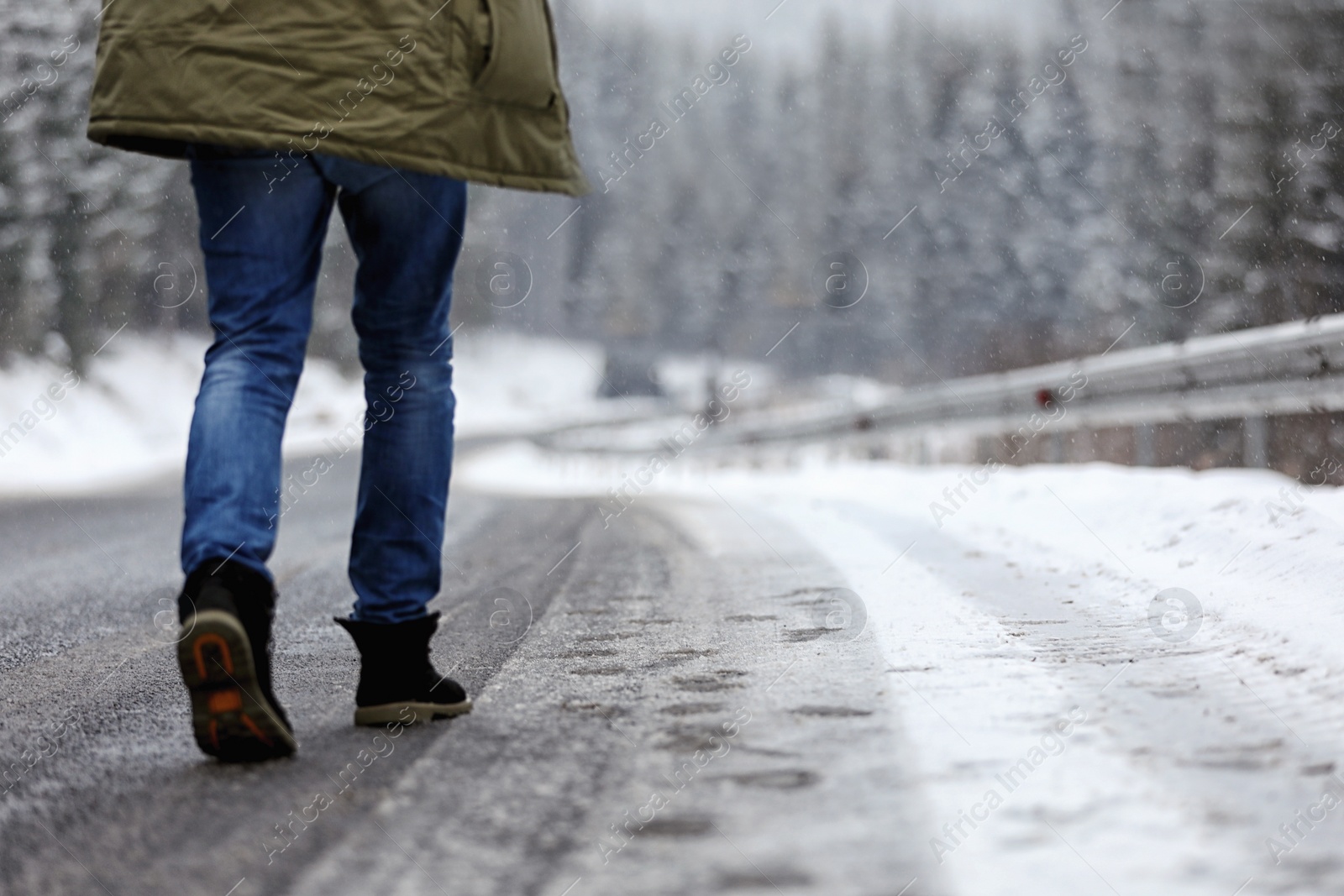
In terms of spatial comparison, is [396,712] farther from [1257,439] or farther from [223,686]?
[1257,439]

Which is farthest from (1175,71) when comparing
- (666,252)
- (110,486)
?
(666,252)

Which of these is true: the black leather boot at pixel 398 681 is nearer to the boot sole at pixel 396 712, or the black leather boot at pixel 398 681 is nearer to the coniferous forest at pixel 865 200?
the boot sole at pixel 396 712

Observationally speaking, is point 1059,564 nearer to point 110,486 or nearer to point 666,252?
point 110,486

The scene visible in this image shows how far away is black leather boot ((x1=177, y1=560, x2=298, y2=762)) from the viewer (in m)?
1.85

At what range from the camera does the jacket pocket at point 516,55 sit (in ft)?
7.29

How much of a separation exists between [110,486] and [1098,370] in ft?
40.9

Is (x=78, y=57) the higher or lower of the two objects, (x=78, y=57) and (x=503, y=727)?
the higher

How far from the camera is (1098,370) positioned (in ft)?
25.2

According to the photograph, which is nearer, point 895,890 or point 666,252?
point 895,890

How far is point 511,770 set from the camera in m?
1.84

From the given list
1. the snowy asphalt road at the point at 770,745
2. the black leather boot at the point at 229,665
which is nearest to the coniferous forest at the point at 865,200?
the snowy asphalt road at the point at 770,745

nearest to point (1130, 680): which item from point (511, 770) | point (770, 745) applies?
point (770, 745)

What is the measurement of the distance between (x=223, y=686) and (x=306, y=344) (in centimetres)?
66

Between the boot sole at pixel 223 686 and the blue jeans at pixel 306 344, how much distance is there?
0.52 ft
